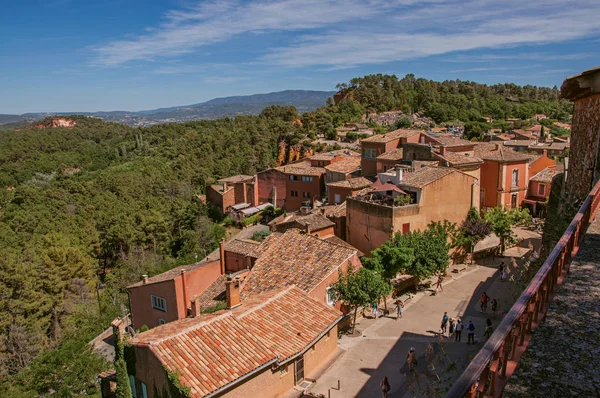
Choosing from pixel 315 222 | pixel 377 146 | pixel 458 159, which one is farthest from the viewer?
pixel 377 146

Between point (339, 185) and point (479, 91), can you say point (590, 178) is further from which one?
point (479, 91)

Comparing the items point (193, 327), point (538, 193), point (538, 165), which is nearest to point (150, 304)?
point (193, 327)

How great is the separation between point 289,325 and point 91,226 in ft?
129

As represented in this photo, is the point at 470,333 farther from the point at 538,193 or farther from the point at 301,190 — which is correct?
the point at 301,190

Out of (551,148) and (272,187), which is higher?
(551,148)

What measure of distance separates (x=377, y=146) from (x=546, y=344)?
36806 millimetres

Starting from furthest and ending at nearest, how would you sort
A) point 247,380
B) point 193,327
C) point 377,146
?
point 377,146
point 193,327
point 247,380

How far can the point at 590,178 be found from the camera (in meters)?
8.26

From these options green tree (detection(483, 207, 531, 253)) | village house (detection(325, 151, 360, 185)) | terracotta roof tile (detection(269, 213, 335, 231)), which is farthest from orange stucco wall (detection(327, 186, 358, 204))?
green tree (detection(483, 207, 531, 253))

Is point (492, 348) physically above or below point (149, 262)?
above

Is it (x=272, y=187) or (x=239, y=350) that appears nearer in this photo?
(x=239, y=350)

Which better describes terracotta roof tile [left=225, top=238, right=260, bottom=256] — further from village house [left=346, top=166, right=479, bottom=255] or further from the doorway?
the doorway

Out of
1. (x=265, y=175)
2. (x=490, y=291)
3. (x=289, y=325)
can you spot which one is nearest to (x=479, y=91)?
(x=265, y=175)

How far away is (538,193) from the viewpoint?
36.9m
